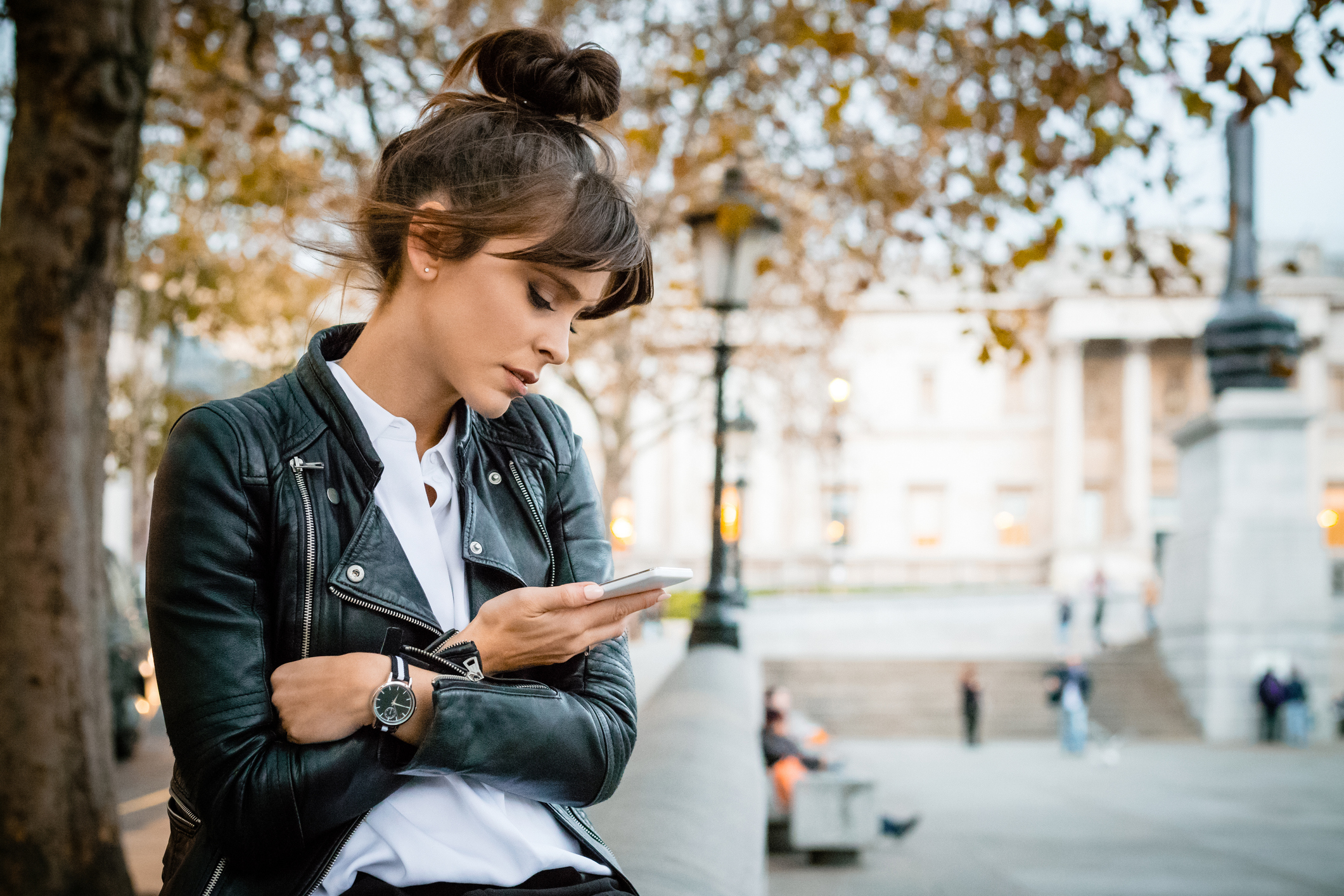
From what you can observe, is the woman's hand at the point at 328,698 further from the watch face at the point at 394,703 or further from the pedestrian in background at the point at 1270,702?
the pedestrian in background at the point at 1270,702

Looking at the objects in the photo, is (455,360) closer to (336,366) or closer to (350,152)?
(336,366)

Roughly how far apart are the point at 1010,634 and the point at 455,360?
3416 cm

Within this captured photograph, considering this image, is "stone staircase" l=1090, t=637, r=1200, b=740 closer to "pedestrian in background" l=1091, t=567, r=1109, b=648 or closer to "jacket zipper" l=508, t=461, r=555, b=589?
"pedestrian in background" l=1091, t=567, r=1109, b=648

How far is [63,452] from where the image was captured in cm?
427

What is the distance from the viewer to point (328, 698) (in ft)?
5.29

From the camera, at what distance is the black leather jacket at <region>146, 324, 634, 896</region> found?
1.60 metres

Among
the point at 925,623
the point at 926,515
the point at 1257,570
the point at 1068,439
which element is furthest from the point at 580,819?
the point at 926,515

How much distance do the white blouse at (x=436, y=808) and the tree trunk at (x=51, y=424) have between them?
292 centimetres

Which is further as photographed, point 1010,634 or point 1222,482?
point 1010,634

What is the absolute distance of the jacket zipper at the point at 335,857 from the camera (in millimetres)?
1605

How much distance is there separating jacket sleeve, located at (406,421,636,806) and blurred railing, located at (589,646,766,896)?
2.47 ft

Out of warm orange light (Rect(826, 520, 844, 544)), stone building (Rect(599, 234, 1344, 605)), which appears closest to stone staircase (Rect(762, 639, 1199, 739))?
warm orange light (Rect(826, 520, 844, 544))

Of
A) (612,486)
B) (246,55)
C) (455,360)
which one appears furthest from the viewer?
(612,486)

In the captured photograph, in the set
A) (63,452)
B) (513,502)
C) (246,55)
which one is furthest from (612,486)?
(513,502)
